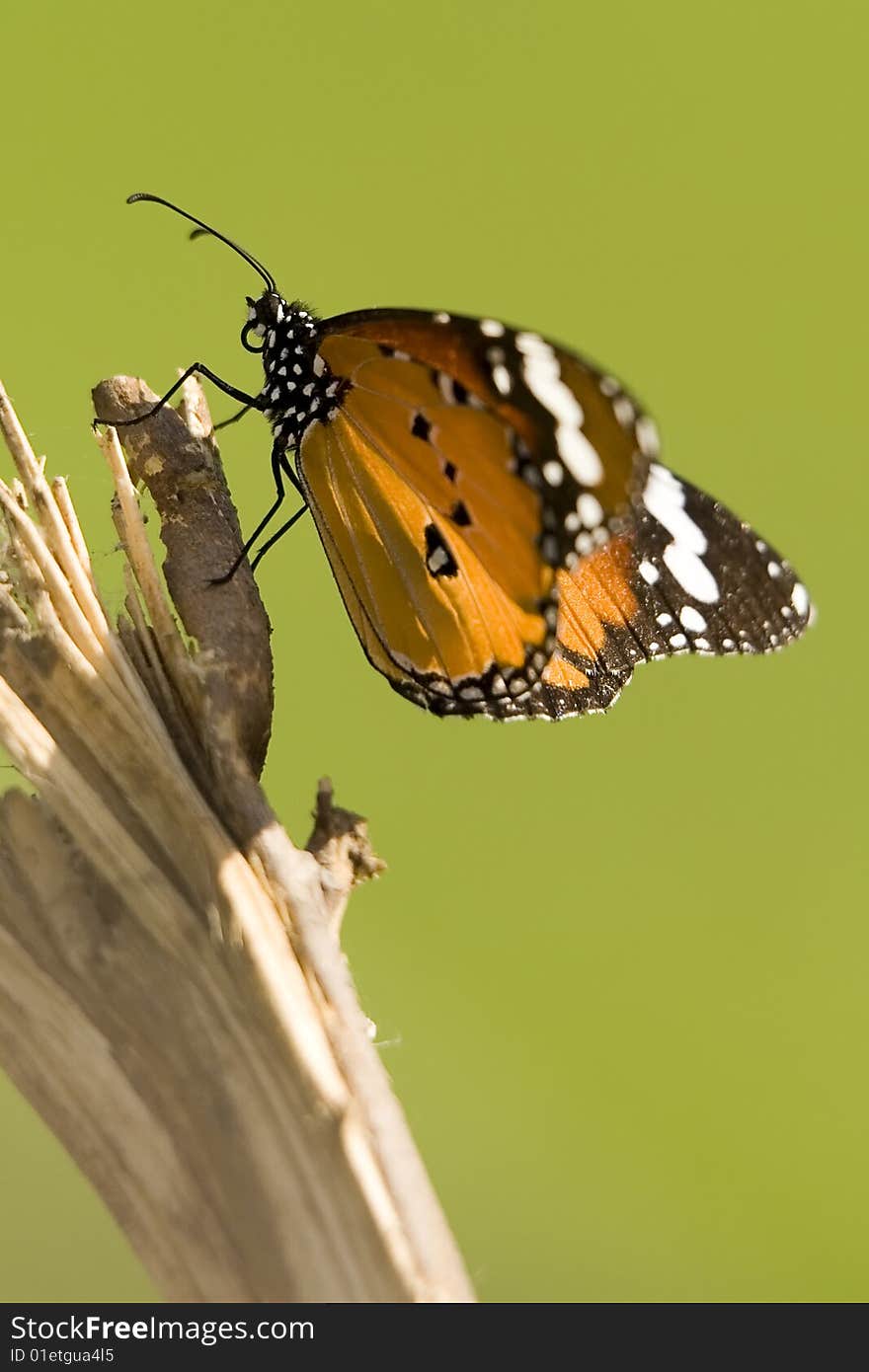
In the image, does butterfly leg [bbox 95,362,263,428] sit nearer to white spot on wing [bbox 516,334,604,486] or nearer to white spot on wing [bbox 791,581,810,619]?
white spot on wing [bbox 516,334,604,486]

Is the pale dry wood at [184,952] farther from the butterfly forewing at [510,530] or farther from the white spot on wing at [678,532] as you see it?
the white spot on wing at [678,532]

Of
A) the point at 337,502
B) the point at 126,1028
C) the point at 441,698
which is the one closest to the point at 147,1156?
the point at 126,1028

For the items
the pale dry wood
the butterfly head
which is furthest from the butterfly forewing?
the pale dry wood

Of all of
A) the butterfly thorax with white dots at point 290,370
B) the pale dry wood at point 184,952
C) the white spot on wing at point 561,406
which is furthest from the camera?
the butterfly thorax with white dots at point 290,370

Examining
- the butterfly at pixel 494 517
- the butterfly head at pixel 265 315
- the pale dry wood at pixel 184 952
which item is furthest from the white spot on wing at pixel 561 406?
the butterfly head at pixel 265 315

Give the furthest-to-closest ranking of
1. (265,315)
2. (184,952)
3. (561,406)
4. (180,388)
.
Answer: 1. (265,315)
2. (180,388)
3. (561,406)
4. (184,952)

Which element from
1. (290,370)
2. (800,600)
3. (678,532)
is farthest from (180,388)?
(800,600)

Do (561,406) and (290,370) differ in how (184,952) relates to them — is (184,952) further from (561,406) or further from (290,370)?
→ (290,370)
